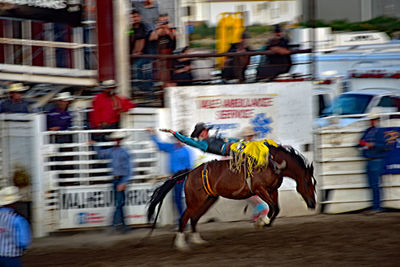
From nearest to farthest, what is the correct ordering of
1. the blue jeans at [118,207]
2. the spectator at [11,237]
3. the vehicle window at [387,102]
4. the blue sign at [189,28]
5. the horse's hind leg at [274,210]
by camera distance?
the spectator at [11,237]
the horse's hind leg at [274,210]
the blue jeans at [118,207]
the blue sign at [189,28]
the vehicle window at [387,102]

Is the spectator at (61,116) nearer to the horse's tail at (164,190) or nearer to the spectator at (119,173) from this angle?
the spectator at (119,173)

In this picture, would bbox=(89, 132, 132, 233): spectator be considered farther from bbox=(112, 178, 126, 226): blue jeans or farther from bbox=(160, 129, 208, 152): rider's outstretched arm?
bbox=(160, 129, 208, 152): rider's outstretched arm

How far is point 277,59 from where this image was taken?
10734 mm

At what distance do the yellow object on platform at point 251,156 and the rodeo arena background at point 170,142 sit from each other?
15mm

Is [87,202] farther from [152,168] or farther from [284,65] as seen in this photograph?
[284,65]

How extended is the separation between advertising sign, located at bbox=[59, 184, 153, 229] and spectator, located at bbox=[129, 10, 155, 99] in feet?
5.81

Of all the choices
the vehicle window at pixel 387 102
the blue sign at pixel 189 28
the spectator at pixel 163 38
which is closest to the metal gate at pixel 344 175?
the vehicle window at pixel 387 102

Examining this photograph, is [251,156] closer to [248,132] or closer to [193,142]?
[193,142]

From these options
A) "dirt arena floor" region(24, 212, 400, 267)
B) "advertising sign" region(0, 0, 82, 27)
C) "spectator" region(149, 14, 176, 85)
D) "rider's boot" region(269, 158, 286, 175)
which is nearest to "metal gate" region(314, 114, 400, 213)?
"dirt arena floor" region(24, 212, 400, 267)

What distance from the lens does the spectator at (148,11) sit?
11062mm

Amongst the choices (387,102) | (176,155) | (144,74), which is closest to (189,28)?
(144,74)

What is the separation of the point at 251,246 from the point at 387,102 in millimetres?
6036

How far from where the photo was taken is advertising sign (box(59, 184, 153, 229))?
9.75m

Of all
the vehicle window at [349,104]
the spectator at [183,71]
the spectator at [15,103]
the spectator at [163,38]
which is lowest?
the vehicle window at [349,104]
